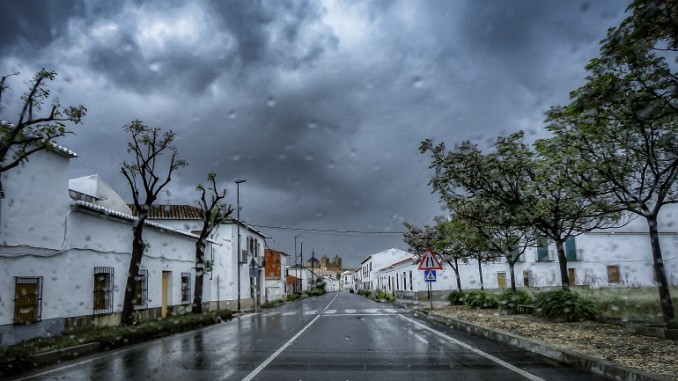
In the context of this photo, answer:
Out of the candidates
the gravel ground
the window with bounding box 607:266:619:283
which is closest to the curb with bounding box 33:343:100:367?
the gravel ground

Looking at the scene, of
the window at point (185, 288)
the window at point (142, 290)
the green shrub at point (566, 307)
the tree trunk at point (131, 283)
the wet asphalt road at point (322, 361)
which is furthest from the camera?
the window at point (185, 288)

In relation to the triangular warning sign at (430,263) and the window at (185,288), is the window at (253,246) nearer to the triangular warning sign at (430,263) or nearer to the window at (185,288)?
the window at (185,288)

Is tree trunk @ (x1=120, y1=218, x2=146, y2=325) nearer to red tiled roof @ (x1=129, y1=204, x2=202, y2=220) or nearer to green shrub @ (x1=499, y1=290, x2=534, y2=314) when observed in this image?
green shrub @ (x1=499, y1=290, x2=534, y2=314)

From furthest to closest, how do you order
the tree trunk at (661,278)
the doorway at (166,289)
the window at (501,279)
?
the window at (501,279) → the doorway at (166,289) → the tree trunk at (661,278)

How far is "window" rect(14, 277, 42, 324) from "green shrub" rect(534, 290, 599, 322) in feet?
45.6

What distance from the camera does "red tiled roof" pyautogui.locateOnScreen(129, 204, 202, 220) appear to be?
35.7m

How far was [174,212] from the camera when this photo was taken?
122ft

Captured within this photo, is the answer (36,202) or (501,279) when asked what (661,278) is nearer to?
(36,202)

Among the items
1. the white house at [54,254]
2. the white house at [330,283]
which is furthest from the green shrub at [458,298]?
the white house at [330,283]

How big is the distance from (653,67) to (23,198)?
1428cm

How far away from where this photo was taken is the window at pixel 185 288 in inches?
1009

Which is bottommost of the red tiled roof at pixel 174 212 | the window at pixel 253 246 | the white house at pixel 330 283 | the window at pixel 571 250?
the white house at pixel 330 283

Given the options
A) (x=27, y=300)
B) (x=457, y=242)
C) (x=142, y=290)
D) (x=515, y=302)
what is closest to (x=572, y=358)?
(x=515, y=302)

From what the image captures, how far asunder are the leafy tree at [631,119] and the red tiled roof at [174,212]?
2810cm
